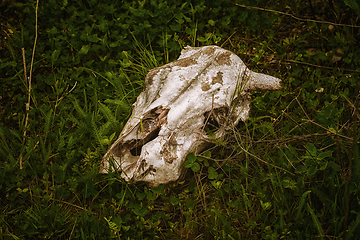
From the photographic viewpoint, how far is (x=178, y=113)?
2.46 m

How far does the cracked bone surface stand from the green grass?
188 millimetres

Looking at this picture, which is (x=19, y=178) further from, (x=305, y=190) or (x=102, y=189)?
(x=305, y=190)

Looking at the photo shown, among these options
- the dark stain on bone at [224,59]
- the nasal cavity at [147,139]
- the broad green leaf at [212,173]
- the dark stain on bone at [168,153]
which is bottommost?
the broad green leaf at [212,173]

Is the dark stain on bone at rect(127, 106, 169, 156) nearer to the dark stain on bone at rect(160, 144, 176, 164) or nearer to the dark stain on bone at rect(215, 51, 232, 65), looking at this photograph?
the dark stain on bone at rect(160, 144, 176, 164)

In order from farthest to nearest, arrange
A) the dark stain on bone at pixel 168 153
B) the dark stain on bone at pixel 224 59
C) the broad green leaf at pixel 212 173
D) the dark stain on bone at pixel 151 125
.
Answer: the dark stain on bone at pixel 224 59 < the broad green leaf at pixel 212 173 < the dark stain on bone at pixel 151 125 < the dark stain on bone at pixel 168 153

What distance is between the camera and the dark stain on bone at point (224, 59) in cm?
279

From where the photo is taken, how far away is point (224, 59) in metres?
2.81

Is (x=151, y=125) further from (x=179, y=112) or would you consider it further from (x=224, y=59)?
(x=224, y=59)

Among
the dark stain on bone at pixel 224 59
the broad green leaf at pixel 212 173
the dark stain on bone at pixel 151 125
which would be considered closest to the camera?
the dark stain on bone at pixel 151 125

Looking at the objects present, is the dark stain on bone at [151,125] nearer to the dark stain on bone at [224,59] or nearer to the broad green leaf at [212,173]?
the broad green leaf at [212,173]

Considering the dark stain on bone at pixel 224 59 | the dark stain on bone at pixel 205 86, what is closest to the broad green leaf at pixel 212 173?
the dark stain on bone at pixel 205 86

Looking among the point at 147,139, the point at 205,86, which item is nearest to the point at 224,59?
the point at 205,86

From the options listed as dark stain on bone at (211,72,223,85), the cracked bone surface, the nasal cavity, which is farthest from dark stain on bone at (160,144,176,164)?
dark stain on bone at (211,72,223,85)

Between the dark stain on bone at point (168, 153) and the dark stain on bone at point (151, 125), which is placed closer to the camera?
the dark stain on bone at point (168, 153)
